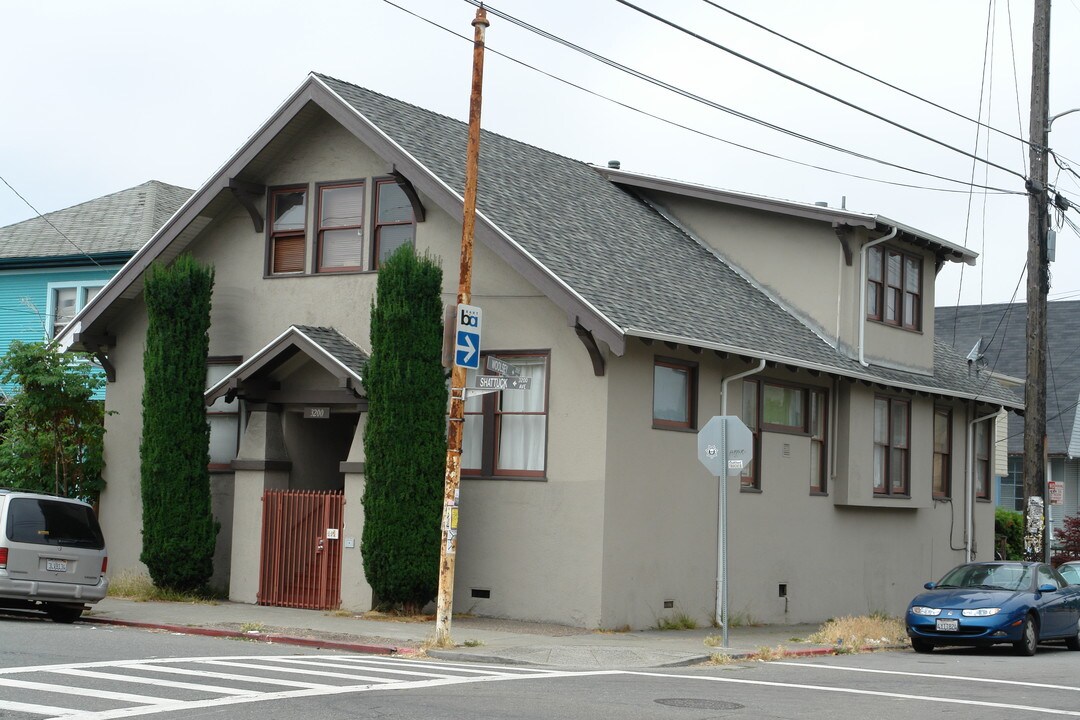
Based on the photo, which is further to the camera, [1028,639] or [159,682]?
[1028,639]

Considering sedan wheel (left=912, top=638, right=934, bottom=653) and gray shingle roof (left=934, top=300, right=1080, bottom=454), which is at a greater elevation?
gray shingle roof (left=934, top=300, right=1080, bottom=454)

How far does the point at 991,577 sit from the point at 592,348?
277 inches

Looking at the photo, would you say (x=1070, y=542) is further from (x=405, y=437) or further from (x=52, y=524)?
(x=52, y=524)

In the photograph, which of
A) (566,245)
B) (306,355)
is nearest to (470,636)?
(306,355)

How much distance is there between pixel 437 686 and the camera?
1227 cm

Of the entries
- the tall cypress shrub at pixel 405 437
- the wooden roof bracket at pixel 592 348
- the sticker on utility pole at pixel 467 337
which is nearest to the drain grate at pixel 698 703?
the sticker on utility pole at pixel 467 337

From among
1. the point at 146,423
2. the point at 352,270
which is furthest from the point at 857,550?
the point at 146,423

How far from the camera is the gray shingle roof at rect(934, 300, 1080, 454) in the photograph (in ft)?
138

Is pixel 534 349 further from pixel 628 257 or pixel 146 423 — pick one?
pixel 146 423

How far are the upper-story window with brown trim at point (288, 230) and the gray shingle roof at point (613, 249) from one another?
6.82 ft

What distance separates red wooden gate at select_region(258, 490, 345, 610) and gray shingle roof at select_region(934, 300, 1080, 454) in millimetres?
26375

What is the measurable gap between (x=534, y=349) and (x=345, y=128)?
507 centimetres

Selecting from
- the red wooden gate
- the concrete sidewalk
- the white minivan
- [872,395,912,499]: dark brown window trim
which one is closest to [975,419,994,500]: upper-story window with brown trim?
[872,395,912,499]: dark brown window trim

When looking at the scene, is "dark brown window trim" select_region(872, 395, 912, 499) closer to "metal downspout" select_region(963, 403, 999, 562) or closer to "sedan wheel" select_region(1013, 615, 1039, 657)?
"metal downspout" select_region(963, 403, 999, 562)
